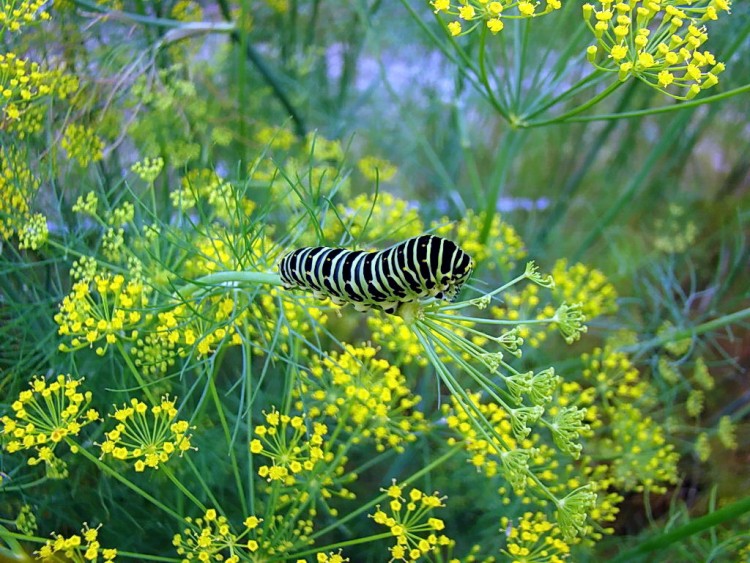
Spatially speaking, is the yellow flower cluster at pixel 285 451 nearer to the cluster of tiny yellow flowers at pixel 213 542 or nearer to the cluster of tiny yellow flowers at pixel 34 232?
the cluster of tiny yellow flowers at pixel 213 542

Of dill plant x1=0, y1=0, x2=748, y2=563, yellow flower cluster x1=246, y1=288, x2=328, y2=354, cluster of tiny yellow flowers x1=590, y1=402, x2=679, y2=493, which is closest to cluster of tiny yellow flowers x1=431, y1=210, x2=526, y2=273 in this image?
dill plant x1=0, y1=0, x2=748, y2=563

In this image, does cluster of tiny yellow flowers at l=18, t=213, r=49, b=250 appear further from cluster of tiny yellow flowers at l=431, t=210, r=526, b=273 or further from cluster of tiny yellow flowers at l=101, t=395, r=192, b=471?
cluster of tiny yellow flowers at l=431, t=210, r=526, b=273

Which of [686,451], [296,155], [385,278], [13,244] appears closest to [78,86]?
[13,244]

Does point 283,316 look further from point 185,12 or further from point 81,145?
point 185,12

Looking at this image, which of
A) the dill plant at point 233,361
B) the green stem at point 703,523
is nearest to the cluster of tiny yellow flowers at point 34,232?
the dill plant at point 233,361

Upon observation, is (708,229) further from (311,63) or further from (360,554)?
(360,554)
